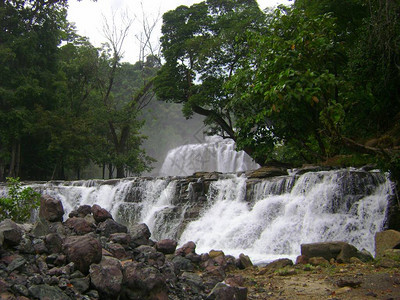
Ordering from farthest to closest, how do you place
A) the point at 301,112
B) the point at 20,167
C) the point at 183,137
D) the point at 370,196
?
the point at 183,137, the point at 20,167, the point at 370,196, the point at 301,112

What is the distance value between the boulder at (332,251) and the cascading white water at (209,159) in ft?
78.9

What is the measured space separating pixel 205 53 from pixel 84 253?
54.0ft

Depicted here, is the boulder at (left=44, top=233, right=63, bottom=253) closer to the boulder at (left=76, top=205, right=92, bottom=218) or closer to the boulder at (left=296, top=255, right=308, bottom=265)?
the boulder at (left=76, top=205, right=92, bottom=218)

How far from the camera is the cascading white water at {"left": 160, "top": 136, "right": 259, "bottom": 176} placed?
34.4 meters

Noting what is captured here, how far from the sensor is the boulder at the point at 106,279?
189 inches

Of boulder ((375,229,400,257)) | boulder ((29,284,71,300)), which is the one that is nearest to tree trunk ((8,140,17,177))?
boulder ((29,284,71,300))

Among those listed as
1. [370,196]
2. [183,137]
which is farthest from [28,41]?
[183,137]

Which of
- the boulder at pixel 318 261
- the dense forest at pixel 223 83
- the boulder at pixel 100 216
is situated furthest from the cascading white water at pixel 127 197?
the boulder at pixel 318 261

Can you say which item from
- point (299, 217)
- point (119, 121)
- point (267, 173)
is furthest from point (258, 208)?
point (119, 121)

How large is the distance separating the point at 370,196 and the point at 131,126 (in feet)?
70.7

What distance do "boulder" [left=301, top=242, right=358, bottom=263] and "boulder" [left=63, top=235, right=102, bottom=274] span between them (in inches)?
193

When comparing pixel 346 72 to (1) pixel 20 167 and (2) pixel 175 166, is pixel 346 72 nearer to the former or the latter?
(1) pixel 20 167

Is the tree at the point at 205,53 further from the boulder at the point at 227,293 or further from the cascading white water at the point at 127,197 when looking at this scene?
the boulder at the point at 227,293

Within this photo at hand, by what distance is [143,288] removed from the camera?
16.6 ft
